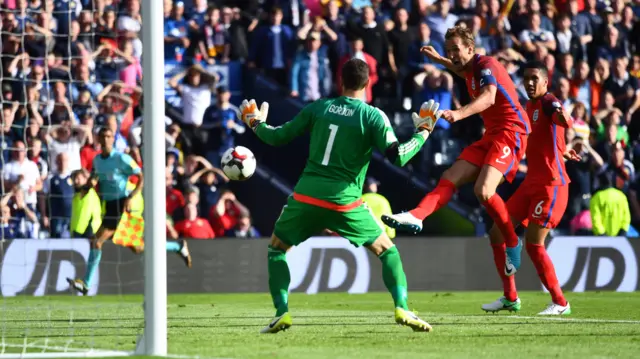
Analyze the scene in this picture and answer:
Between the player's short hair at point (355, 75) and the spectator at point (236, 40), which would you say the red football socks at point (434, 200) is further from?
the spectator at point (236, 40)

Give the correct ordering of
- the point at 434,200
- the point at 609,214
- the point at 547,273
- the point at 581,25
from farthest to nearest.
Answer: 1. the point at 581,25
2. the point at 609,214
3. the point at 547,273
4. the point at 434,200

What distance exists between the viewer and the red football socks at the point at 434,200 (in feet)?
30.9

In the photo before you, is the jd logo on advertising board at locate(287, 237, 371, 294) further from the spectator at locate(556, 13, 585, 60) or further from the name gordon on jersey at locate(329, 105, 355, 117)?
the name gordon on jersey at locate(329, 105, 355, 117)

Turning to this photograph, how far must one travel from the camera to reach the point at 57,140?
13.6 meters

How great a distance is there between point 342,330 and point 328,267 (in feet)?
23.4

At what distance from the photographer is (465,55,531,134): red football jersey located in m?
9.86

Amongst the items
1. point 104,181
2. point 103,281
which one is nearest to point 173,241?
point 103,281

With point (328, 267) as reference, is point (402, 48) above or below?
above

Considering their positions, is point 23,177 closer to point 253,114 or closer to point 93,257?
point 93,257

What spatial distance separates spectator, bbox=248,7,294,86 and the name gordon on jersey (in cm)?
934

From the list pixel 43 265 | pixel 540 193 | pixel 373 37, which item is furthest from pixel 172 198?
pixel 540 193

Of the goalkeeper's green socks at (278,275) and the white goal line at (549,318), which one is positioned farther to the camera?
the white goal line at (549,318)

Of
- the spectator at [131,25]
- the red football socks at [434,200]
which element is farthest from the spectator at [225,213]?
the red football socks at [434,200]

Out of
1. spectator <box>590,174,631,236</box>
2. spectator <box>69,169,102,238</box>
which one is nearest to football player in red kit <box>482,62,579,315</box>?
spectator <box>69,169,102,238</box>
